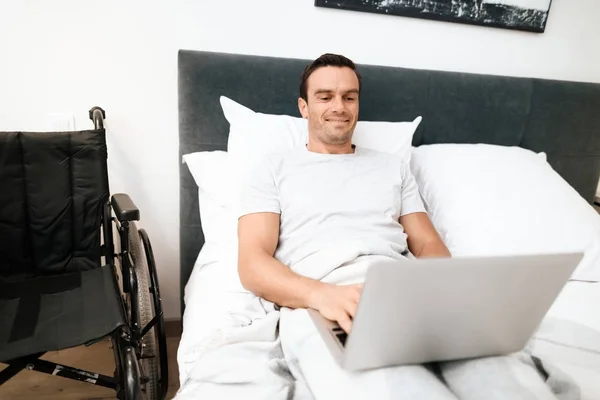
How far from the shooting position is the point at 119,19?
55.2 inches

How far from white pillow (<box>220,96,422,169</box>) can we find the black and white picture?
41 centimetres

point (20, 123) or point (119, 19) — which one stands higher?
point (119, 19)

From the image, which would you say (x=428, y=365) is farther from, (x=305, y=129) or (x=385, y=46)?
(x=385, y=46)

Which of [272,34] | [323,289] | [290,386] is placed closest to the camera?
[290,386]

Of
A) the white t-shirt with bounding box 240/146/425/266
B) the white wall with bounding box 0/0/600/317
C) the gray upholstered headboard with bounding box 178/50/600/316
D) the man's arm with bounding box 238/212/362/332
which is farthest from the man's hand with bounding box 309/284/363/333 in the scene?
the white wall with bounding box 0/0/600/317

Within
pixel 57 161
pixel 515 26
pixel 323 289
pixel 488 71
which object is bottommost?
pixel 323 289

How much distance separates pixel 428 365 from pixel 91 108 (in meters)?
1.25

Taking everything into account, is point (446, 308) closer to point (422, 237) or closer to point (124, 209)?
point (422, 237)

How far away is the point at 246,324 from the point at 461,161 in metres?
0.93

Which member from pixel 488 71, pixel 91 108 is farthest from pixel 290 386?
pixel 488 71

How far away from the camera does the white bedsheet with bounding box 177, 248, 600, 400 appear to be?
868 millimetres

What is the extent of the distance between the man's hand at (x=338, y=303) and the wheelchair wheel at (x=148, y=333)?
520 millimetres

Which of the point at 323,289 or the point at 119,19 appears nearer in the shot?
the point at 323,289

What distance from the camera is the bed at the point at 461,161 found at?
1183 millimetres
